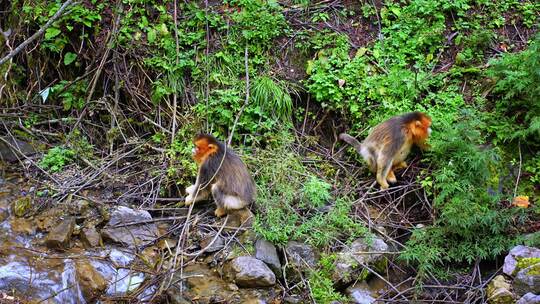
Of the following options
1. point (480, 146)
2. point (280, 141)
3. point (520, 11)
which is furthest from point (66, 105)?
point (520, 11)

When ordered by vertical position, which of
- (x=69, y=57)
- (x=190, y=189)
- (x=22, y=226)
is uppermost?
(x=69, y=57)

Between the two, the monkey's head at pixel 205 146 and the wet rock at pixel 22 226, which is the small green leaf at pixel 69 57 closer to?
the wet rock at pixel 22 226

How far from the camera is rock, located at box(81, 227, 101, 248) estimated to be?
7.30 m

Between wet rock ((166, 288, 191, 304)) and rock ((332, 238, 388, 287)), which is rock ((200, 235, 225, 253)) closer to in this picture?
wet rock ((166, 288, 191, 304))

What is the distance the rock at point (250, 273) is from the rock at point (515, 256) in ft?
8.21

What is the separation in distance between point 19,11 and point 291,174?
4.96 m

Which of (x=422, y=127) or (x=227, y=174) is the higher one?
(x=422, y=127)

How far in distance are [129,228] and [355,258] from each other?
267 centimetres

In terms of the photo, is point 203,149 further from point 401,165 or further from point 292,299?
point 401,165

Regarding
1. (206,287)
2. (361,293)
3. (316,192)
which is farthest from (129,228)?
(361,293)

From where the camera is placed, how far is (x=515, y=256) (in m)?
6.89

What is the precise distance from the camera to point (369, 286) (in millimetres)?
7254

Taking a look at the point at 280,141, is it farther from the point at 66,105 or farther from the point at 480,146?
the point at 66,105

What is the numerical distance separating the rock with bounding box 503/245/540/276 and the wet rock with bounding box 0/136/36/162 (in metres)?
6.22
